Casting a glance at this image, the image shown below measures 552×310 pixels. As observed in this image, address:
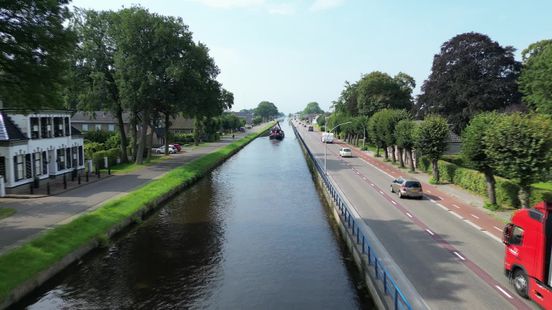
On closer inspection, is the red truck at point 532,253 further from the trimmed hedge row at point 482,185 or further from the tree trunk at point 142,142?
the tree trunk at point 142,142

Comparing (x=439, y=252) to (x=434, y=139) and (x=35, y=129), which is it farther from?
(x=35, y=129)

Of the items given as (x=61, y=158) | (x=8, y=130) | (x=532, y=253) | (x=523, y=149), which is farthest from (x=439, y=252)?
(x=61, y=158)

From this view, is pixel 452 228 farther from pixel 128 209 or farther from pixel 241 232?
pixel 128 209

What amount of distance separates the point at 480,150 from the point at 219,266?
21800 mm

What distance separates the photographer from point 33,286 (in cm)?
1811

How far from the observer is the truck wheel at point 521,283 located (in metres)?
15.6

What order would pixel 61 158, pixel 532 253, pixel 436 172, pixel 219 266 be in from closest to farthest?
1. pixel 532 253
2. pixel 219 266
3. pixel 436 172
4. pixel 61 158

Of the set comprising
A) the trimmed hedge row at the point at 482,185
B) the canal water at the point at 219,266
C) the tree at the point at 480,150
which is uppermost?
the tree at the point at 480,150

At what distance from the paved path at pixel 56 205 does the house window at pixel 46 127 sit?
6572 mm

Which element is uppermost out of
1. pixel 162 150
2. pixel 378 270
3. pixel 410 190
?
pixel 162 150

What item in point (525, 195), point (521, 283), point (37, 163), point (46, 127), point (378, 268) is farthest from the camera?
point (46, 127)

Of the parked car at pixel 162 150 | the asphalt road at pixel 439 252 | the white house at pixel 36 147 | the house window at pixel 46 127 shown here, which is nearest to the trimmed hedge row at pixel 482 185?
the asphalt road at pixel 439 252

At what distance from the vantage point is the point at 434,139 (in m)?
42.4

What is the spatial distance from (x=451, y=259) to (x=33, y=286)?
1882 centimetres
